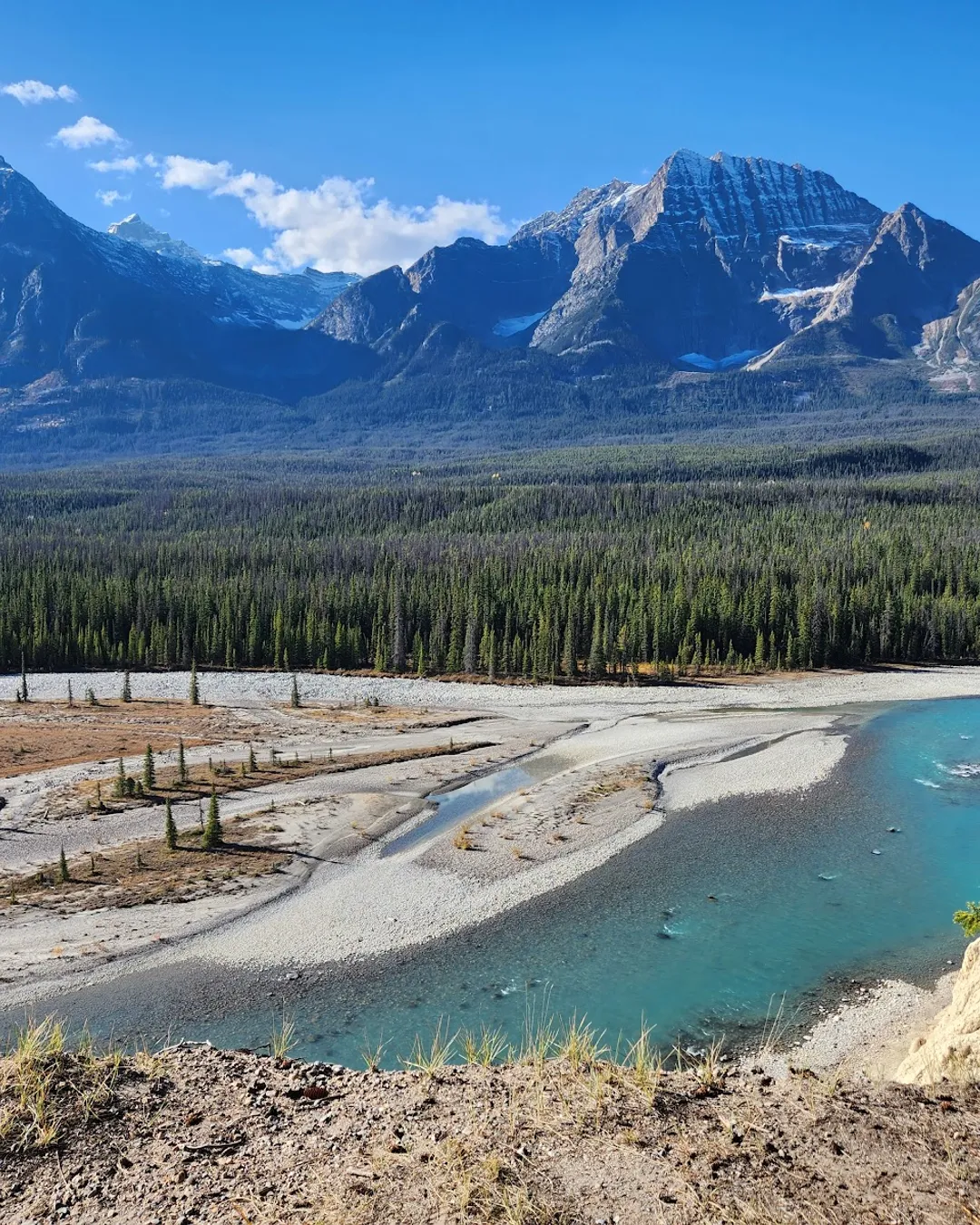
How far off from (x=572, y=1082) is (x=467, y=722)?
67239 millimetres

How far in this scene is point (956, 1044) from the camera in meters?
19.3

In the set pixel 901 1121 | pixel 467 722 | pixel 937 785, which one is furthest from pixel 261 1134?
pixel 467 722

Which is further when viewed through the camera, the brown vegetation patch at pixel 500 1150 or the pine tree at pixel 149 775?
the pine tree at pixel 149 775

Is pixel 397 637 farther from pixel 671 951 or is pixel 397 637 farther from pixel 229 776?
pixel 671 951

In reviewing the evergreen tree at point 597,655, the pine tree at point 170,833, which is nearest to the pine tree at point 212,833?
the pine tree at point 170,833

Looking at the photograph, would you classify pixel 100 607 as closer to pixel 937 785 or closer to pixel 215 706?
pixel 215 706

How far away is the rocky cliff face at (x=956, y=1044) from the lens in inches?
679

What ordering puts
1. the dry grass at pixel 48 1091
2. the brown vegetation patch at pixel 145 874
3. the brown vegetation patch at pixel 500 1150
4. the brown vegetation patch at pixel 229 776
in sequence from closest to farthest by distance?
the brown vegetation patch at pixel 500 1150 < the dry grass at pixel 48 1091 < the brown vegetation patch at pixel 145 874 < the brown vegetation patch at pixel 229 776

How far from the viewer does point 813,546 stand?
159m

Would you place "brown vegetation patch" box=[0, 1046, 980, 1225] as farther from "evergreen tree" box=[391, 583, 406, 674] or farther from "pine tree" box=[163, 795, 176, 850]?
"evergreen tree" box=[391, 583, 406, 674]

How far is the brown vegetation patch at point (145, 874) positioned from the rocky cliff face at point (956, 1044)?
30.1m

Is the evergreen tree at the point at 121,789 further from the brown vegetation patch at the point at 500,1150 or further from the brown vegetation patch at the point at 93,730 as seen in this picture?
the brown vegetation patch at the point at 500,1150

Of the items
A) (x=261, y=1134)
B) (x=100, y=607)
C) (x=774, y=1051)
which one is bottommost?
(x=774, y=1051)

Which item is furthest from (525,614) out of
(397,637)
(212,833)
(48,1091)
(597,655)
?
(48,1091)
